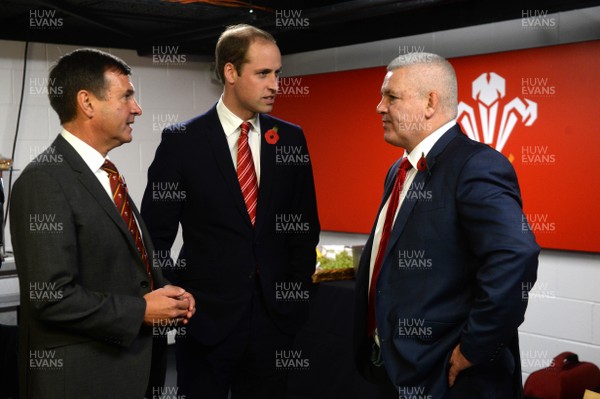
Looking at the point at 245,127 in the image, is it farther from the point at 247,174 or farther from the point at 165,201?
the point at 165,201

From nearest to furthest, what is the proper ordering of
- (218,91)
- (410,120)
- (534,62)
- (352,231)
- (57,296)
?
(57,296)
(410,120)
(534,62)
(352,231)
(218,91)

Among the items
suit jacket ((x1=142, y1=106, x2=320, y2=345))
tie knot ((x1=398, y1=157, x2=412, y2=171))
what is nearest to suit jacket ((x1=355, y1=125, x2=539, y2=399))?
tie knot ((x1=398, y1=157, x2=412, y2=171))

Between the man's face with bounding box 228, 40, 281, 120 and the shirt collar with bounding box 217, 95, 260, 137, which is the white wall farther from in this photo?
the shirt collar with bounding box 217, 95, 260, 137

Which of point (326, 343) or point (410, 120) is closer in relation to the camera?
point (410, 120)

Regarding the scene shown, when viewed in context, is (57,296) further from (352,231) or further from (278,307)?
(352,231)

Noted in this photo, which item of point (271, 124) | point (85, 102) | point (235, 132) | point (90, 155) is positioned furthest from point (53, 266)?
point (271, 124)

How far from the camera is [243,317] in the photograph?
2355 mm

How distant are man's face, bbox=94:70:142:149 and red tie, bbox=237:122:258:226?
1.58 ft

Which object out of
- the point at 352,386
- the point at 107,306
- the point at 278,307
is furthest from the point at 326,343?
the point at 107,306

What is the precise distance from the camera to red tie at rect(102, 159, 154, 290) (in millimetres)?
1998

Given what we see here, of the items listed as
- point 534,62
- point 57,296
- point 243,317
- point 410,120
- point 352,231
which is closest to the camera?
point 57,296

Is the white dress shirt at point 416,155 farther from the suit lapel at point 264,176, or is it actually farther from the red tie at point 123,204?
the red tie at point 123,204

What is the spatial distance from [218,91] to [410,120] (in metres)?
3.94

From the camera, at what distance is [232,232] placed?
2.37m
